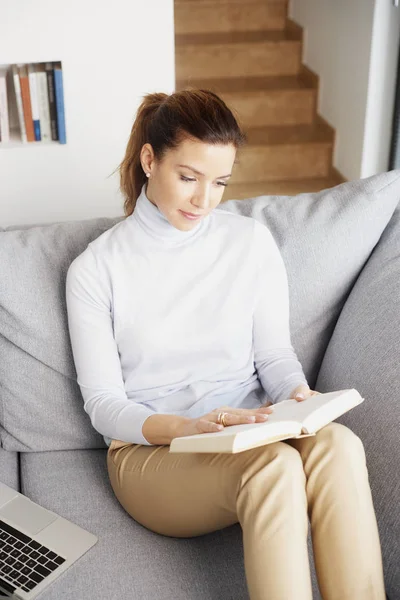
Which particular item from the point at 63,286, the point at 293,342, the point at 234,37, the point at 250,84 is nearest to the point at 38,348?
the point at 63,286

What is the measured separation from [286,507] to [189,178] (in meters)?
0.64

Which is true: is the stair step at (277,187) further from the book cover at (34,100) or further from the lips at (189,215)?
the lips at (189,215)

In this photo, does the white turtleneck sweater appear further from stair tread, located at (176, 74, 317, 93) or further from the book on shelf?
stair tread, located at (176, 74, 317, 93)

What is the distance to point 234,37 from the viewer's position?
462 cm

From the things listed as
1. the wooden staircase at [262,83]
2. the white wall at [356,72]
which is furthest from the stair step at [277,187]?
the white wall at [356,72]

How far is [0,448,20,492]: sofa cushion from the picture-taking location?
1702 millimetres

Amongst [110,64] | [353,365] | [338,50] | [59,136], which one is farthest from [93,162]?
[338,50]

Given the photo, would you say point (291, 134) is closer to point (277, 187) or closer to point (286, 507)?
point (277, 187)

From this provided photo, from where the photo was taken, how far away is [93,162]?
2910 millimetres

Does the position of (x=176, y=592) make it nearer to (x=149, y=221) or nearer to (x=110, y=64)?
(x=149, y=221)

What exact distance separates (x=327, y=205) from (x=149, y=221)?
1.55ft

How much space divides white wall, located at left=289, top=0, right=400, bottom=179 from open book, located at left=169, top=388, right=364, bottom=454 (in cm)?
271

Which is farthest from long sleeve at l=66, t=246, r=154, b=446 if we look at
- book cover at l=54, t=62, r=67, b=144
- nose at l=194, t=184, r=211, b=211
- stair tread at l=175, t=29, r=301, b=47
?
stair tread at l=175, t=29, r=301, b=47

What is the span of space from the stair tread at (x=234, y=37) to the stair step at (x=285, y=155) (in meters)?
0.57
